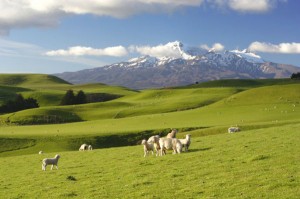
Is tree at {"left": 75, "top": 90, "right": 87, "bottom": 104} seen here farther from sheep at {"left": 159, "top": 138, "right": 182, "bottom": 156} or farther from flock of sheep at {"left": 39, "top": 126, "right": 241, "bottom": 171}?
sheep at {"left": 159, "top": 138, "right": 182, "bottom": 156}

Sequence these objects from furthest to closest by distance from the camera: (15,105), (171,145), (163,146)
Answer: (15,105) → (163,146) → (171,145)

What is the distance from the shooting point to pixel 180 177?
21.2 m

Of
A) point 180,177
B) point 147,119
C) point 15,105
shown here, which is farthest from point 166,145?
point 15,105

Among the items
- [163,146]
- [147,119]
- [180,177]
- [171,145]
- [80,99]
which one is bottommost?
[147,119]

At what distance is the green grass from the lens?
17.7m

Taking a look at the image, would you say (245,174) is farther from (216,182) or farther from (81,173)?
(81,173)

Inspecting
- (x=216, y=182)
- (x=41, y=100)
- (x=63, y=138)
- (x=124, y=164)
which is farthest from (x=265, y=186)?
(x=41, y=100)

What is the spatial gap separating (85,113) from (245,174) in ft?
293

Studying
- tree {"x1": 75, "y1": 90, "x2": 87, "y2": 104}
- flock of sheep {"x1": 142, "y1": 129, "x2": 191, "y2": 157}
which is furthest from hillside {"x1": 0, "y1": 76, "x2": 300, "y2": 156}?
flock of sheep {"x1": 142, "y1": 129, "x2": 191, "y2": 157}

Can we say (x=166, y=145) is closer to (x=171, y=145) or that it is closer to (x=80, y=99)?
(x=171, y=145)

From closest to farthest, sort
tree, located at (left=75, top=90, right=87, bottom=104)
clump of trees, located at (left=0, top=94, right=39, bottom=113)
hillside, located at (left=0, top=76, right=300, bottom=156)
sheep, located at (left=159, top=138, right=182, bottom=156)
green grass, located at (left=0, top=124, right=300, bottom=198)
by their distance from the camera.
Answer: green grass, located at (left=0, top=124, right=300, bottom=198), sheep, located at (left=159, top=138, right=182, bottom=156), hillside, located at (left=0, top=76, right=300, bottom=156), clump of trees, located at (left=0, top=94, right=39, bottom=113), tree, located at (left=75, top=90, right=87, bottom=104)

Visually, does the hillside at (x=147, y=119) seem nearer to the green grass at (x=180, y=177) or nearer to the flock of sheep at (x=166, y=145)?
the flock of sheep at (x=166, y=145)

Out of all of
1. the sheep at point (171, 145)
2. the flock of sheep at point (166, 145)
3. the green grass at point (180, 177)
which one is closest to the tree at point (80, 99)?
the green grass at point (180, 177)

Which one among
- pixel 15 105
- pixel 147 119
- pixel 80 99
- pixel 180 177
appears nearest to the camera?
pixel 180 177
